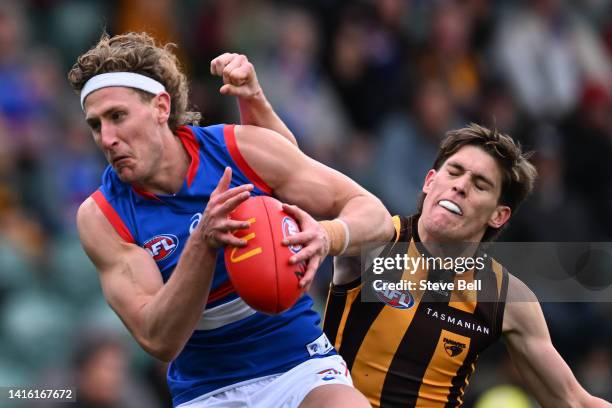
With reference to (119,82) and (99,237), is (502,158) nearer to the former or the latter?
(119,82)

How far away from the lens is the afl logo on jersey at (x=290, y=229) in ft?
14.8

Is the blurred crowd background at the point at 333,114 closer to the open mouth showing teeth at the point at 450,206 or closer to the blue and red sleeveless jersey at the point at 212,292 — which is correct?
the blue and red sleeveless jersey at the point at 212,292

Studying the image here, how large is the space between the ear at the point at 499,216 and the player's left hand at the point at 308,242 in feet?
5.53

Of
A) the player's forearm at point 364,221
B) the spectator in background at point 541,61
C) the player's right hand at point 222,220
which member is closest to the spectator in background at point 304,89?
the spectator in background at point 541,61

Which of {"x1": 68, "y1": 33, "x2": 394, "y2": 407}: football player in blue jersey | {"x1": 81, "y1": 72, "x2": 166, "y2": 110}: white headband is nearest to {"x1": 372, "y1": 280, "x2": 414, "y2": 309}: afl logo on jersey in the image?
{"x1": 68, "y1": 33, "x2": 394, "y2": 407}: football player in blue jersey

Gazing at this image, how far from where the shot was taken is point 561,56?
40.1 ft

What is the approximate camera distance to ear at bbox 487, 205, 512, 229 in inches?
241

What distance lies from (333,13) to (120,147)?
20.8 ft

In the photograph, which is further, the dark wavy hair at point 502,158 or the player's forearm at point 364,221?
the dark wavy hair at point 502,158

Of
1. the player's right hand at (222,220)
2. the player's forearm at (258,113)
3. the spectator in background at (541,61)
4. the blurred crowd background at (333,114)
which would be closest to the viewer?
the player's right hand at (222,220)

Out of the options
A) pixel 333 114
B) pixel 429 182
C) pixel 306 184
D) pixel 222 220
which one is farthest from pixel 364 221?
pixel 333 114

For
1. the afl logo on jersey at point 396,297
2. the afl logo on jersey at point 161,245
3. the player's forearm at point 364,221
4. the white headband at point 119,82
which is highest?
the white headband at point 119,82

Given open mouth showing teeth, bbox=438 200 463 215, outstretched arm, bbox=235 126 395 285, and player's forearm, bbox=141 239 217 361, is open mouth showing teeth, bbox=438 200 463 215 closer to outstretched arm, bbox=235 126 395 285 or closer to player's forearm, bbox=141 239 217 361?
outstretched arm, bbox=235 126 395 285

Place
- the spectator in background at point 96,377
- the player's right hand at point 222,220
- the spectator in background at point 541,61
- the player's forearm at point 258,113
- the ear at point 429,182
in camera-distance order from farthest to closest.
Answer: the spectator in background at point 541,61 < the spectator in background at point 96,377 < the ear at point 429,182 < the player's forearm at point 258,113 < the player's right hand at point 222,220
